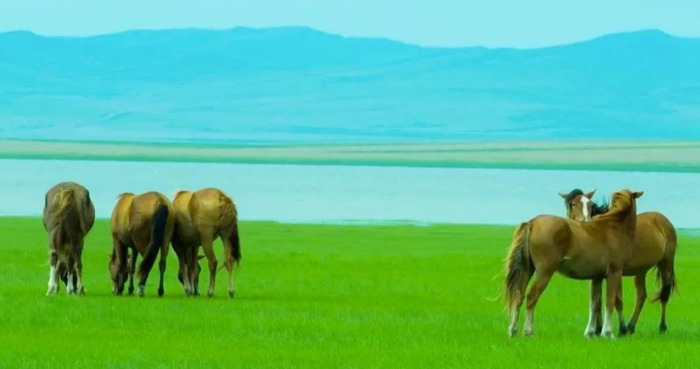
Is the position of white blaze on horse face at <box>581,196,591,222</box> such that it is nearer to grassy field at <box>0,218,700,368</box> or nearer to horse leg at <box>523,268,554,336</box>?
grassy field at <box>0,218,700,368</box>

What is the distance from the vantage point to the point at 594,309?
52.9ft

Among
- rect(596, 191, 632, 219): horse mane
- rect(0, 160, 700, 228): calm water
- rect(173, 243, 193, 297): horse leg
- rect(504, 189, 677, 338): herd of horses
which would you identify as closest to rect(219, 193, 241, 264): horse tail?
rect(173, 243, 193, 297): horse leg

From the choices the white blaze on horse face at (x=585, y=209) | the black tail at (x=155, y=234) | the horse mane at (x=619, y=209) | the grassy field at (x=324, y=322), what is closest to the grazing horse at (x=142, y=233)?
the black tail at (x=155, y=234)

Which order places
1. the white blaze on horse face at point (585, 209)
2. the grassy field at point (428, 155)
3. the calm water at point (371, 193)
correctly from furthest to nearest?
1. the grassy field at point (428, 155)
2. the calm water at point (371, 193)
3. the white blaze on horse face at point (585, 209)

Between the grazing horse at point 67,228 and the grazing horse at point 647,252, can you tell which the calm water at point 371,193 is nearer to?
the grazing horse at point 67,228

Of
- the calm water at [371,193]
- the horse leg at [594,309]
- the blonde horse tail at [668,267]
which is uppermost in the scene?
the blonde horse tail at [668,267]

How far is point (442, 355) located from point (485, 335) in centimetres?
177

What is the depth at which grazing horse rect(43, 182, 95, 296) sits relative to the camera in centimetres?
1952

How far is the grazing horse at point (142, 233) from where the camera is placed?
1986 centimetres

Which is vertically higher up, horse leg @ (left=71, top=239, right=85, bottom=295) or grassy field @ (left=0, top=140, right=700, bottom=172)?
horse leg @ (left=71, top=239, right=85, bottom=295)

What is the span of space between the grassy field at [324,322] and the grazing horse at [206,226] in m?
0.39

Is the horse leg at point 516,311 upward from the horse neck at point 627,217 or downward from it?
downward

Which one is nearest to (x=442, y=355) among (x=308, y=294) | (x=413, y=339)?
(x=413, y=339)

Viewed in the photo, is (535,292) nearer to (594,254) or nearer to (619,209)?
(594,254)
